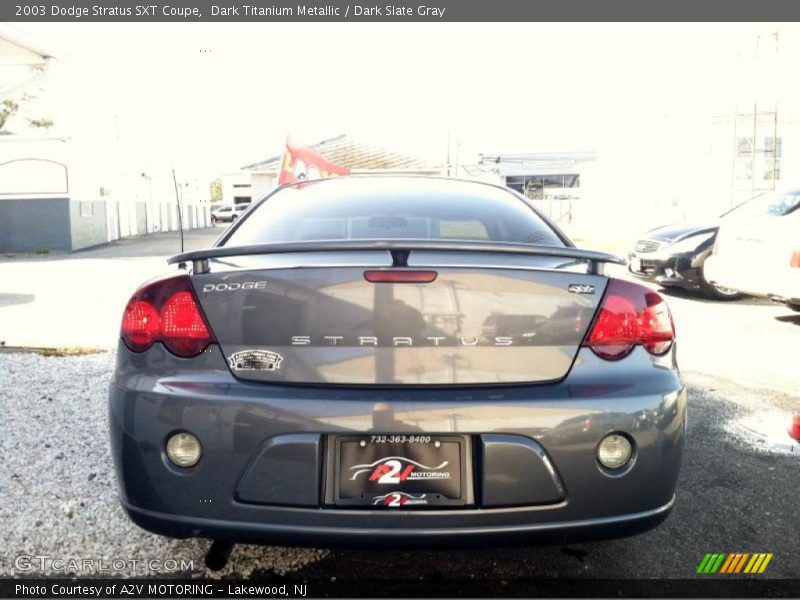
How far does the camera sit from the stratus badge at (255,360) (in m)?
2.08

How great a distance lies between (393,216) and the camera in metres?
3.20

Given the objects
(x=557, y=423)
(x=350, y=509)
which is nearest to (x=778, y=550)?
(x=557, y=423)

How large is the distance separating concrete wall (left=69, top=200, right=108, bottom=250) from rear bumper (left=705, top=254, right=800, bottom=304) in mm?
18516

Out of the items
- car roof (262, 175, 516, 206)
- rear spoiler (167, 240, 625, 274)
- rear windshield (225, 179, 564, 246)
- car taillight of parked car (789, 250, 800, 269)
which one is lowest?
car taillight of parked car (789, 250, 800, 269)

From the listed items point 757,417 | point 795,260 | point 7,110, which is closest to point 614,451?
point 757,417

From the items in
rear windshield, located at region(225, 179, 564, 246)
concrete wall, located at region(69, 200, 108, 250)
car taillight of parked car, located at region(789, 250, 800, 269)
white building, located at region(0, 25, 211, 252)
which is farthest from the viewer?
concrete wall, located at region(69, 200, 108, 250)

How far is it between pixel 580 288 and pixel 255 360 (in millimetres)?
997

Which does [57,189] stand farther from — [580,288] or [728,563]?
[728,563]

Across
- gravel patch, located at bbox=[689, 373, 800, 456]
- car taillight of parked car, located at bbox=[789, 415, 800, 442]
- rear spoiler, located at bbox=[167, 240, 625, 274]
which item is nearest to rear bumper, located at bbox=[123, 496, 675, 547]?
rear spoiler, located at bbox=[167, 240, 625, 274]

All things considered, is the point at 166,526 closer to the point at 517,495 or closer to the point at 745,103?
the point at 517,495

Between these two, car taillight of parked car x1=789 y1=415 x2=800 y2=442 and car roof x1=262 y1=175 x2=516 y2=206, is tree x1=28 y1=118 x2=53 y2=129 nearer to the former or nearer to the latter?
car roof x1=262 y1=175 x2=516 y2=206

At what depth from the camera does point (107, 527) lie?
2.83 meters

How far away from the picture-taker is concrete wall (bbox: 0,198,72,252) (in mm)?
20672

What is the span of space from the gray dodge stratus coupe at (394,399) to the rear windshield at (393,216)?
0.75m
